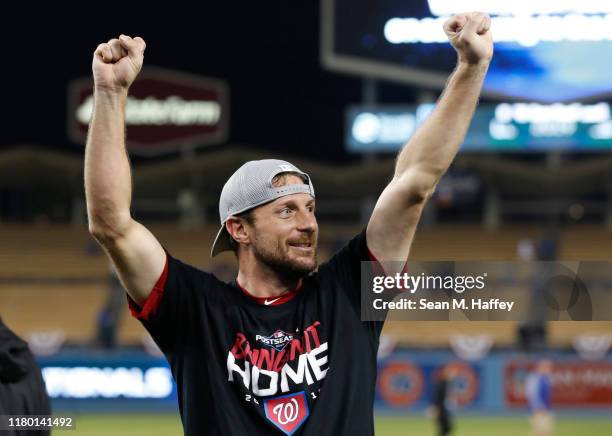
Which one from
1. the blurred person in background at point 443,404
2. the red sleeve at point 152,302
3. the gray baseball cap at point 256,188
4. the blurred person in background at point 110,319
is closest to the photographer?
the red sleeve at point 152,302

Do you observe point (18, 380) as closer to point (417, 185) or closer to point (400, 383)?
point (417, 185)

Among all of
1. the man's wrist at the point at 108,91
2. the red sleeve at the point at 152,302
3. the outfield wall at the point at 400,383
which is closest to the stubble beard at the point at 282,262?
the red sleeve at the point at 152,302

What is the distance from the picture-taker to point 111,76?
327 centimetres

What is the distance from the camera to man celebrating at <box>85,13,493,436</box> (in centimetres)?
326

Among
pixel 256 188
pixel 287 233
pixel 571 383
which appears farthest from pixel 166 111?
pixel 287 233

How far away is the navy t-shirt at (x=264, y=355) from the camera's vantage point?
129 inches

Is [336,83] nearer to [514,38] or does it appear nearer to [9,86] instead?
[9,86]

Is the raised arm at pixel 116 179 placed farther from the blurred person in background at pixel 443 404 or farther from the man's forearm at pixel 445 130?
the blurred person in background at pixel 443 404

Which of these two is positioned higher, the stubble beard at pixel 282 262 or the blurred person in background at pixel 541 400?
the stubble beard at pixel 282 262

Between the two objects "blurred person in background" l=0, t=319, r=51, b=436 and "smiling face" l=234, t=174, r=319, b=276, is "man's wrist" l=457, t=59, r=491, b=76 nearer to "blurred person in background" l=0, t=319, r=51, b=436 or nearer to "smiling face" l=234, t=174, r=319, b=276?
"smiling face" l=234, t=174, r=319, b=276

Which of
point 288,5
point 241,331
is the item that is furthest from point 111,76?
point 288,5

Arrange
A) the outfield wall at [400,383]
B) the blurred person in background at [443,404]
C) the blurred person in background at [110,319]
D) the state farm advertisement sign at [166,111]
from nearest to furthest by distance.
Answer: the blurred person in background at [443,404] < the outfield wall at [400,383] < the blurred person in background at [110,319] < the state farm advertisement sign at [166,111]

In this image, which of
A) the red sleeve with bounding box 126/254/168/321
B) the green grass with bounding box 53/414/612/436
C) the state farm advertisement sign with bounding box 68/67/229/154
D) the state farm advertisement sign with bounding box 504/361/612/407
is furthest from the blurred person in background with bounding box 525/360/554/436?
the red sleeve with bounding box 126/254/168/321

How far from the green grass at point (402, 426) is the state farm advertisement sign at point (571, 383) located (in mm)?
385
